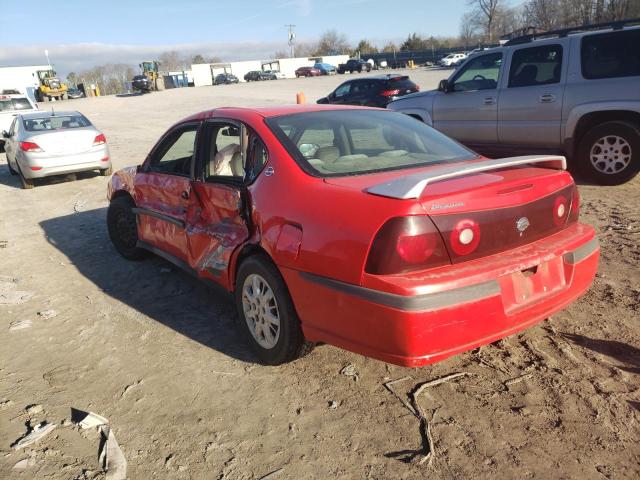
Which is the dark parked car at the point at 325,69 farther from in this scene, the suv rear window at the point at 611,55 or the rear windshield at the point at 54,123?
the suv rear window at the point at 611,55

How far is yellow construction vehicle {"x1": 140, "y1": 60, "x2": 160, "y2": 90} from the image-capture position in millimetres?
59969

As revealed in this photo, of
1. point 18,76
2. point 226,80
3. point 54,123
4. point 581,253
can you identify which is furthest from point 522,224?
point 18,76

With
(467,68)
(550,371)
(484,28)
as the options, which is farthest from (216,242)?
(484,28)

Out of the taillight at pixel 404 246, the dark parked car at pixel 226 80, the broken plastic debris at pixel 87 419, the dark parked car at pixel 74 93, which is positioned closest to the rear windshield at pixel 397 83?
the taillight at pixel 404 246

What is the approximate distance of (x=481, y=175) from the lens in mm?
2859

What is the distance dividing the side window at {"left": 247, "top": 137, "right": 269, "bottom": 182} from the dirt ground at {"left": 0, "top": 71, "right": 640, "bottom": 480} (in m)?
1.19

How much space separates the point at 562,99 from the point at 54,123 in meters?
9.40

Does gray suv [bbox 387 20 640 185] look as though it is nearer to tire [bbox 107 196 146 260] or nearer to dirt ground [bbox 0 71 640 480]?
dirt ground [bbox 0 71 640 480]

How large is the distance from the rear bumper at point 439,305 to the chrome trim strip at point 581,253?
1 centimetres

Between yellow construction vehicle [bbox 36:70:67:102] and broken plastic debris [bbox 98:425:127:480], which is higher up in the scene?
yellow construction vehicle [bbox 36:70:67:102]

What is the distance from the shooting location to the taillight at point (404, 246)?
246 centimetres

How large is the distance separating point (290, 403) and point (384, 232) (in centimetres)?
116

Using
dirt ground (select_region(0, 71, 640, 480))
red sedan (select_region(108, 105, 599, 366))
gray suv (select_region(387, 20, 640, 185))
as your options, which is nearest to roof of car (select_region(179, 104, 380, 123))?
red sedan (select_region(108, 105, 599, 366))

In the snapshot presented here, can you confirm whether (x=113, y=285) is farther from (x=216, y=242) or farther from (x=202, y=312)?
(x=216, y=242)
